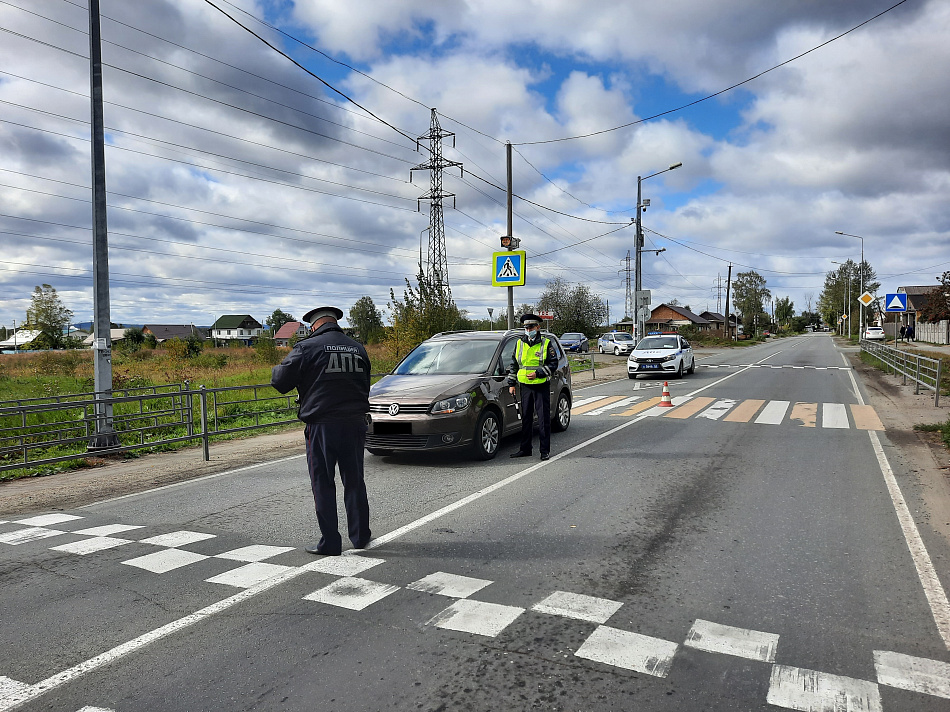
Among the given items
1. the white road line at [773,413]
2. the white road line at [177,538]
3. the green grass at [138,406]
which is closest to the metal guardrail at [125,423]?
the green grass at [138,406]

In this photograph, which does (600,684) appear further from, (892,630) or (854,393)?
(854,393)

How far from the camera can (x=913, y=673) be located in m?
3.25

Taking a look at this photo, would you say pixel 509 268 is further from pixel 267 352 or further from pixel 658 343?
pixel 267 352

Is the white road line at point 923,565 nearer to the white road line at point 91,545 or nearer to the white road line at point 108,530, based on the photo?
the white road line at point 91,545

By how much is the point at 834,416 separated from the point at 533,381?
819 cm

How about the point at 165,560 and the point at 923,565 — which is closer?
the point at 923,565

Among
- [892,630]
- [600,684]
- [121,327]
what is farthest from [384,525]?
[121,327]

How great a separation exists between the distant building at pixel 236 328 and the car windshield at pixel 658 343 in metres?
121

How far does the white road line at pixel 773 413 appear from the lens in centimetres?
1276

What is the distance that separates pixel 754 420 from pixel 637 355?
11615 millimetres

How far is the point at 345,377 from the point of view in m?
5.05

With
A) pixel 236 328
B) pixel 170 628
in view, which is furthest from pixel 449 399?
pixel 236 328

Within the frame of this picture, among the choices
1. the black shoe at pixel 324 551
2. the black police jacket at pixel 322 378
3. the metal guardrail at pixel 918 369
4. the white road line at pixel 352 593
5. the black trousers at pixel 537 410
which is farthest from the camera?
the metal guardrail at pixel 918 369

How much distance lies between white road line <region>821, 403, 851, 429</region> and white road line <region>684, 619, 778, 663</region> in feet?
32.2
